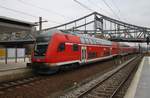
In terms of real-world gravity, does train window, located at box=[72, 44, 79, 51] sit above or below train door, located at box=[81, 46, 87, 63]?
above

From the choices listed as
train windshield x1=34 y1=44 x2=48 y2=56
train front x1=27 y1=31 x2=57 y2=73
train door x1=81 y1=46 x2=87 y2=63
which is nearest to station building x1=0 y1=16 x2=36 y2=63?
train front x1=27 y1=31 x2=57 y2=73

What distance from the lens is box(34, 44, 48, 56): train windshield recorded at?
14500 mm

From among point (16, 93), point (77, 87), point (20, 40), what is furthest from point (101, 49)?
point (20, 40)

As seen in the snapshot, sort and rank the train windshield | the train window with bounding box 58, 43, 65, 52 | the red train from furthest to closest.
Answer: the train window with bounding box 58, 43, 65, 52 → the train windshield → the red train

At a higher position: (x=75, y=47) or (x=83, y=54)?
(x=75, y=47)

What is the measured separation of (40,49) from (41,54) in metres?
0.41

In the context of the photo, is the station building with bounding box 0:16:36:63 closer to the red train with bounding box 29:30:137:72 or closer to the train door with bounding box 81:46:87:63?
the red train with bounding box 29:30:137:72

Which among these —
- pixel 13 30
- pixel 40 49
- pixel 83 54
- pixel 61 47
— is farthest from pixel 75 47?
pixel 13 30

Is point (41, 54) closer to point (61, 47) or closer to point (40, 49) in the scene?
point (40, 49)

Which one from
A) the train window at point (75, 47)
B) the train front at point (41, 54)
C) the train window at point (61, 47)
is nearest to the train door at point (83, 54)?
the train window at point (75, 47)

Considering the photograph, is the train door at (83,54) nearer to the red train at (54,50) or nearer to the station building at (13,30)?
the red train at (54,50)

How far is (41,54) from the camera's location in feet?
48.0

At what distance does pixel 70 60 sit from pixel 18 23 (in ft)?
16.4

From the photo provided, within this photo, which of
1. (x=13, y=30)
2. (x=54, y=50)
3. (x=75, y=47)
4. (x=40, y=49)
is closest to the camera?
(x=54, y=50)
